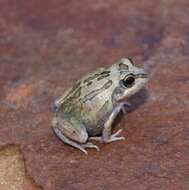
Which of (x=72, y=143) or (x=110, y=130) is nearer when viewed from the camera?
(x=72, y=143)

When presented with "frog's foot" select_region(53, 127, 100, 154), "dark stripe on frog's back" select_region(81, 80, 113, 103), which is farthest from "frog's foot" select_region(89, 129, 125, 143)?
"dark stripe on frog's back" select_region(81, 80, 113, 103)

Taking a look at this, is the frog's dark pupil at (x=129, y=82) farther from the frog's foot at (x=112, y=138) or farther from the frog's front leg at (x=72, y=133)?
the frog's front leg at (x=72, y=133)

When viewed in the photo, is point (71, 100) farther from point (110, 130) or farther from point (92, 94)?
point (110, 130)

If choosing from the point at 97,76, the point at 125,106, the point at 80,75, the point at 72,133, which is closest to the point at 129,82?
the point at 97,76

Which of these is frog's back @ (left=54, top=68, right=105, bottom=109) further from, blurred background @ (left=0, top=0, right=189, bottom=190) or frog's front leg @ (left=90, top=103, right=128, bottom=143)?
frog's front leg @ (left=90, top=103, right=128, bottom=143)

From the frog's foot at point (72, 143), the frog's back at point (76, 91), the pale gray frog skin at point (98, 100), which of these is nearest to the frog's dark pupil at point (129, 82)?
the pale gray frog skin at point (98, 100)
